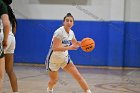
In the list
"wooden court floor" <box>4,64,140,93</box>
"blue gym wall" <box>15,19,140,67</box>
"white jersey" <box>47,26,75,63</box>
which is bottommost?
"wooden court floor" <box>4,64,140,93</box>

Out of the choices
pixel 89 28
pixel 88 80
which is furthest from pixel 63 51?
pixel 89 28

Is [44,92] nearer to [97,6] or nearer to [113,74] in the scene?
[113,74]

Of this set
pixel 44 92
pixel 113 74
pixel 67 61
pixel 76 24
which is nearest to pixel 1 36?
pixel 67 61

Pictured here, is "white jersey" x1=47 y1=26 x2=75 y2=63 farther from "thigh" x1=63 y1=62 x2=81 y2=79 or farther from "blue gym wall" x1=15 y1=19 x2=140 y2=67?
"blue gym wall" x1=15 y1=19 x2=140 y2=67

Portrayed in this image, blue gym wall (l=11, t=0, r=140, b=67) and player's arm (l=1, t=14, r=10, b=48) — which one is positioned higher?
player's arm (l=1, t=14, r=10, b=48)

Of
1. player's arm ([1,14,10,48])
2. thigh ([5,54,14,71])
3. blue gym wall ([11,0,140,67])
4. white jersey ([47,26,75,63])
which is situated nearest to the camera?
player's arm ([1,14,10,48])

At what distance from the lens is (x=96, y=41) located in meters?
10.6

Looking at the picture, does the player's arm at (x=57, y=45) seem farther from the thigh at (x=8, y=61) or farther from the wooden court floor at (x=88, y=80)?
the wooden court floor at (x=88, y=80)

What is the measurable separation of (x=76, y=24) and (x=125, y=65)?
2.02 meters

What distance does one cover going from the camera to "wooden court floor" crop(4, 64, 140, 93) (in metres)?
7.21

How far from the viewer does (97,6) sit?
1053cm

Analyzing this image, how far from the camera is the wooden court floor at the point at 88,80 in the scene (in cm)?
721

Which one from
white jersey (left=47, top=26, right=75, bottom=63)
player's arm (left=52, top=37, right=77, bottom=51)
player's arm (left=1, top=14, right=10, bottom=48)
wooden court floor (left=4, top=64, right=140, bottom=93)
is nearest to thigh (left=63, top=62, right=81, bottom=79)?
white jersey (left=47, top=26, right=75, bottom=63)

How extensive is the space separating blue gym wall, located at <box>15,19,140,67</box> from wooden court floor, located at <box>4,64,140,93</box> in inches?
11.2
